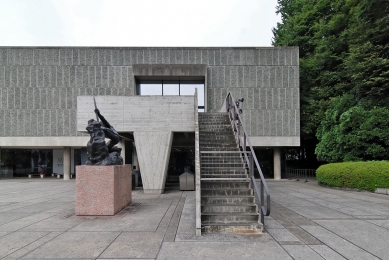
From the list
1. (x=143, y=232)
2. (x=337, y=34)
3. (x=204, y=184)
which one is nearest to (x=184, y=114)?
(x=204, y=184)

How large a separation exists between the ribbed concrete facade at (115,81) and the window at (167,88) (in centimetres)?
116

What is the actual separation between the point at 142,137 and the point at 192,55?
11626 millimetres

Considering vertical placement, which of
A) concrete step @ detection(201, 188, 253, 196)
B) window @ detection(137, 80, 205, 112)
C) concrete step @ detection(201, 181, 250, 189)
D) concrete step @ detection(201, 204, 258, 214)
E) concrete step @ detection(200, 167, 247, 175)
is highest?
window @ detection(137, 80, 205, 112)

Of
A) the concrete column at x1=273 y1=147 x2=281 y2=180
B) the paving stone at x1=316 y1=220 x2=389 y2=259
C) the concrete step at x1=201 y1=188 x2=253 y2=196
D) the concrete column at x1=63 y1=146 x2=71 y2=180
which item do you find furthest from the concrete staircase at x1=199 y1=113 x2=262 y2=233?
the concrete column at x1=63 y1=146 x2=71 y2=180

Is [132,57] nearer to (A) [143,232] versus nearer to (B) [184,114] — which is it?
(B) [184,114]

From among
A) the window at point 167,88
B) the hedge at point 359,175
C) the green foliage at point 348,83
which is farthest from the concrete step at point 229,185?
the window at point 167,88

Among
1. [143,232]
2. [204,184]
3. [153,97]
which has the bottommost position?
[143,232]

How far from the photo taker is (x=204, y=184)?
7.62 m

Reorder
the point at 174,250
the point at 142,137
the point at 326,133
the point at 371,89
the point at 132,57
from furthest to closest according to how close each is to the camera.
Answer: the point at 132,57, the point at 326,133, the point at 371,89, the point at 142,137, the point at 174,250

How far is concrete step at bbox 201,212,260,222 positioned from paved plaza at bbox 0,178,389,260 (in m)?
0.38

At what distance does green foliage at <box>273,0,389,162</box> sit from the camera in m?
14.8

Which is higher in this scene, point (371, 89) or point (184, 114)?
point (371, 89)

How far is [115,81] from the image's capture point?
840 inches

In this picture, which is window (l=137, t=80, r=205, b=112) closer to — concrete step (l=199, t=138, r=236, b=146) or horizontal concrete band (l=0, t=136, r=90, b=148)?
horizontal concrete band (l=0, t=136, r=90, b=148)
